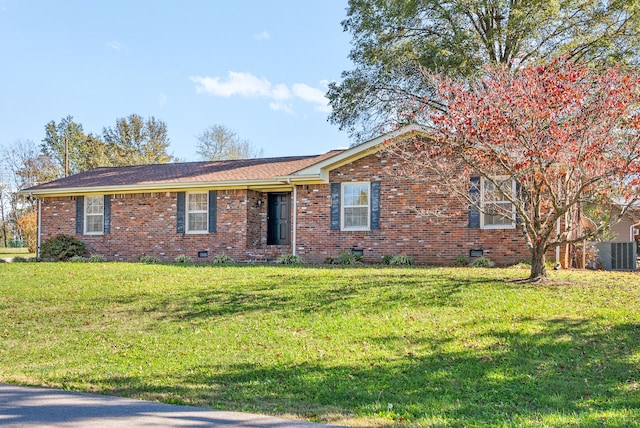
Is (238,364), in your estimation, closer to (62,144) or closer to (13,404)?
(13,404)

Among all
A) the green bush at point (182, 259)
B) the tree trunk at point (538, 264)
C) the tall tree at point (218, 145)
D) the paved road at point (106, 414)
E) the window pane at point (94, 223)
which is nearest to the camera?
the paved road at point (106, 414)

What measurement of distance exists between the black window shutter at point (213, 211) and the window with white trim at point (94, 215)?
181 inches

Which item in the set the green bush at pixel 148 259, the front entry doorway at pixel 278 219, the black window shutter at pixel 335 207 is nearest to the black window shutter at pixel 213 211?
the front entry doorway at pixel 278 219

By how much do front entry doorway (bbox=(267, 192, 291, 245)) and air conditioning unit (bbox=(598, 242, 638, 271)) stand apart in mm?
10396

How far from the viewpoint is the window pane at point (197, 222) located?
20.5 meters

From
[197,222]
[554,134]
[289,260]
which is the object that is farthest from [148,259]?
[554,134]

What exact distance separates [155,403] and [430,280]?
7307 mm

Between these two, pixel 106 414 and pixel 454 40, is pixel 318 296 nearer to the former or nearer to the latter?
pixel 106 414

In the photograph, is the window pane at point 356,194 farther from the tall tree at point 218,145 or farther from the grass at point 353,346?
the tall tree at point 218,145

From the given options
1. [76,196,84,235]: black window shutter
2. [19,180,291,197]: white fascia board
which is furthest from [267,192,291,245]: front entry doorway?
[76,196,84,235]: black window shutter

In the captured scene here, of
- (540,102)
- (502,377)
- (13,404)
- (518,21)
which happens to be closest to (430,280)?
(540,102)

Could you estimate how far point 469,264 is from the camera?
16359mm

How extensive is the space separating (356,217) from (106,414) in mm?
12854

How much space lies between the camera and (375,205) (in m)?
17.8
